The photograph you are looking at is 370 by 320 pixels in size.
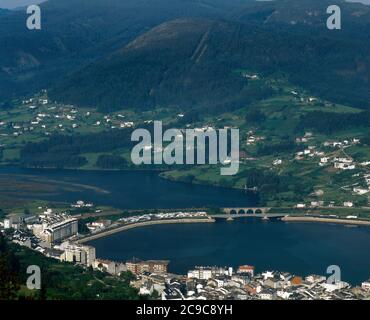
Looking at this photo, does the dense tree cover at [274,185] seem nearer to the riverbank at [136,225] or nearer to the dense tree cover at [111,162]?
the riverbank at [136,225]

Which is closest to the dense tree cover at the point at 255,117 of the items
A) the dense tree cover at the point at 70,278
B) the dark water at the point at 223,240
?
the dark water at the point at 223,240

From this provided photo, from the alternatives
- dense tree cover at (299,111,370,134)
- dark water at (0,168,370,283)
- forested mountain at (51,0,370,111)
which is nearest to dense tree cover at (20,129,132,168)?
forested mountain at (51,0,370,111)

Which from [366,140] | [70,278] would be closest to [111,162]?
[366,140]

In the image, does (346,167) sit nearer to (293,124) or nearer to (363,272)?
(293,124)

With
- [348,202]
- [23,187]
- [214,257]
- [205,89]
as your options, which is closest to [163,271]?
[214,257]

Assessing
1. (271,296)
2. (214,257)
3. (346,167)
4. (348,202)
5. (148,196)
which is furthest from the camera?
(346,167)

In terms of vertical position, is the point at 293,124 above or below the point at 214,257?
above
